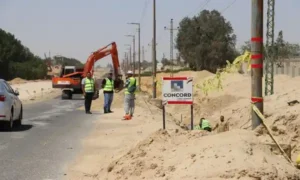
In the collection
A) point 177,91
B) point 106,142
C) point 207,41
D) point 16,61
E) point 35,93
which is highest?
point 207,41

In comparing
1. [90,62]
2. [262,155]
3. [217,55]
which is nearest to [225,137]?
[262,155]

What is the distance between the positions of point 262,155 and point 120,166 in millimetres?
2728

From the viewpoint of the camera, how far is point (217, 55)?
89.1 m

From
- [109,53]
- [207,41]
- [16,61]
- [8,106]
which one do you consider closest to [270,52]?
[109,53]

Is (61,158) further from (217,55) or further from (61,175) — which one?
(217,55)

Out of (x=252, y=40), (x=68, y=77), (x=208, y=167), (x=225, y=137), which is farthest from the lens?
(x=68, y=77)

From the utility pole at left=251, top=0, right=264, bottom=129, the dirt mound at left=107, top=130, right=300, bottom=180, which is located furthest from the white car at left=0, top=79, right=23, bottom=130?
the utility pole at left=251, top=0, right=264, bottom=129

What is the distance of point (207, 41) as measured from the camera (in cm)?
9006

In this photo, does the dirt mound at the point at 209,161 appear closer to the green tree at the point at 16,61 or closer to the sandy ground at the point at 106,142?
the sandy ground at the point at 106,142

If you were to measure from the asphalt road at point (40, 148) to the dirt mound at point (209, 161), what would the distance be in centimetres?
142

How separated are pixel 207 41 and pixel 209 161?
83.0m

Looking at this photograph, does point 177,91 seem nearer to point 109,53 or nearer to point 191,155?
point 191,155

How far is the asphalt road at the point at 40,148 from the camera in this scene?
34.4 feet

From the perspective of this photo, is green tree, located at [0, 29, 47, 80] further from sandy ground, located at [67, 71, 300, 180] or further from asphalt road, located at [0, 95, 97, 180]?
sandy ground, located at [67, 71, 300, 180]
